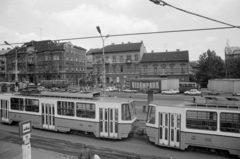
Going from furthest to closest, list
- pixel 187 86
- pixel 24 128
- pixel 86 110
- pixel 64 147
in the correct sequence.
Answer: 1. pixel 187 86
2. pixel 86 110
3. pixel 64 147
4. pixel 24 128

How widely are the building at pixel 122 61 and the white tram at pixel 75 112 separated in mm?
37535

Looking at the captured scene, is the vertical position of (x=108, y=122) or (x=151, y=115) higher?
(x=151, y=115)

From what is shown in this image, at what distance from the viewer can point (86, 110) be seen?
9977mm

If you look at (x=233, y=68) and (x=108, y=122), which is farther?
(x=233, y=68)

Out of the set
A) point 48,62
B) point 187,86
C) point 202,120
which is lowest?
point 202,120

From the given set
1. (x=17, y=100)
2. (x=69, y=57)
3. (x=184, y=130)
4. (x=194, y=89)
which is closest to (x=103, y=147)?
(x=184, y=130)

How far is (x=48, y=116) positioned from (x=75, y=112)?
7.72ft

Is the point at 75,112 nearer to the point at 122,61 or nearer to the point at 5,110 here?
the point at 5,110

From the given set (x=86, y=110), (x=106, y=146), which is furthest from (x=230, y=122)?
(x=86, y=110)

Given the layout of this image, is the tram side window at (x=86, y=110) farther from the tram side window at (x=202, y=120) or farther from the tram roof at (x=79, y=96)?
the tram side window at (x=202, y=120)

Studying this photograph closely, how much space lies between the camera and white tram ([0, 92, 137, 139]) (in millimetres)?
9289

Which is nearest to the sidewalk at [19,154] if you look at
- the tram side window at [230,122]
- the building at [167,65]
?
the tram side window at [230,122]

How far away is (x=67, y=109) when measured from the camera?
10539 millimetres

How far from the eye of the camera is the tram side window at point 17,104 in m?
12.3
